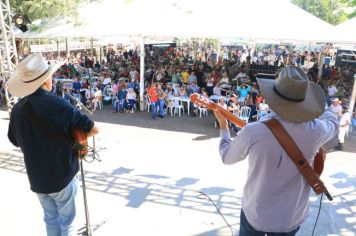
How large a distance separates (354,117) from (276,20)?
359cm

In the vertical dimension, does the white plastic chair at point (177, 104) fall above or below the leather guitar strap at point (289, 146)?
below

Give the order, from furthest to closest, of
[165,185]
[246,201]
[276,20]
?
[276,20] → [165,185] → [246,201]

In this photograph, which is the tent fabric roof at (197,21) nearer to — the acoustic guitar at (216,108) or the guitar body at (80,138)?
the acoustic guitar at (216,108)

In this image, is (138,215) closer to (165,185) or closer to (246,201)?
(165,185)

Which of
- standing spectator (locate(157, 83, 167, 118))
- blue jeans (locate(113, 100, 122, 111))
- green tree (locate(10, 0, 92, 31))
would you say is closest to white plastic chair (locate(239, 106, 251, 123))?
standing spectator (locate(157, 83, 167, 118))

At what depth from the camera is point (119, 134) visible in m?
8.59

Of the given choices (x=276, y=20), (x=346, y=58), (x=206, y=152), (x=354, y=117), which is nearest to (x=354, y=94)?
(x=354, y=117)

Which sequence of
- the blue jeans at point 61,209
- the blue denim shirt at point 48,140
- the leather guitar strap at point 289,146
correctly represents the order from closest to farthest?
the leather guitar strap at point 289,146 → the blue denim shirt at point 48,140 → the blue jeans at point 61,209

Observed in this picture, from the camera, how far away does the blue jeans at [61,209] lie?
2.73 metres

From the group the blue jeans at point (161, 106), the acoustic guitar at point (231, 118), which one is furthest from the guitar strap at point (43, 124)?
the blue jeans at point (161, 106)

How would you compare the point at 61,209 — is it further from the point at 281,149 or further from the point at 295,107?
the point at 295,107

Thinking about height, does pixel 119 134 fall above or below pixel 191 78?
below

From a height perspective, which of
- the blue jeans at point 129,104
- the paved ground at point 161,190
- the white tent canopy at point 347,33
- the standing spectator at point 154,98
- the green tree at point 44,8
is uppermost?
the green tree at point 44,8

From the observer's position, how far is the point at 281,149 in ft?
5.94
